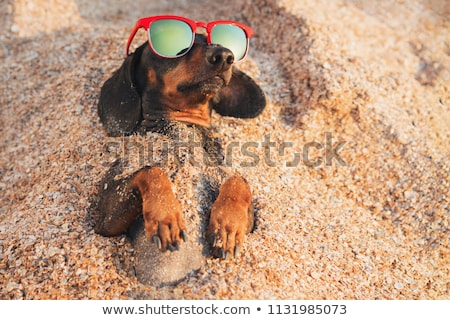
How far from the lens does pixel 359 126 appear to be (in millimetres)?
4039

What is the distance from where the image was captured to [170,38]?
9.44 feet

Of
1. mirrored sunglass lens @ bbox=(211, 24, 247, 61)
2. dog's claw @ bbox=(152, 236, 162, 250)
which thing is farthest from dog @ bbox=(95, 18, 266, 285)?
mirrored sunglass lens @ bbox=(211, 24, 247, 61)

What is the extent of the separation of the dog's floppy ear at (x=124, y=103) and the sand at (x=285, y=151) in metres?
0.22

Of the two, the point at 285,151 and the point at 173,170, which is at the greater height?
the point at 173,170

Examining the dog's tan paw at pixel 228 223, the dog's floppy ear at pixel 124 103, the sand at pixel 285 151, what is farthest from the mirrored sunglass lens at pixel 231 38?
the dog's tan paw at pixel 228 223

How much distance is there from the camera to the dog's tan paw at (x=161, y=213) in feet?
7.91

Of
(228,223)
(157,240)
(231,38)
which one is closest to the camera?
(157,240)

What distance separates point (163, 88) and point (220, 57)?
1.53ft

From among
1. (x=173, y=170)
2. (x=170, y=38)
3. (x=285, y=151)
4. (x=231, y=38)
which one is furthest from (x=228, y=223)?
(x=285, y=151)

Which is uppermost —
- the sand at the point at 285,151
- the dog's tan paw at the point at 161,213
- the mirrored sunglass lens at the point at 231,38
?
the mirrored sunglass lens at the point at 231,38

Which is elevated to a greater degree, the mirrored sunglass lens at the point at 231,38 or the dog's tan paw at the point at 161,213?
the mirrored sunglass lens at the point at 231,38

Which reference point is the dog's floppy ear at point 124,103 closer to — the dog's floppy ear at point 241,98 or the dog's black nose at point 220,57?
the dog's black nose at point 220,57

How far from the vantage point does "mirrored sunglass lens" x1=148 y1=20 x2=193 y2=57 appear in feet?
9.42

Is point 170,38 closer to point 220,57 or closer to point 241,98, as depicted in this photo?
point 220,57
